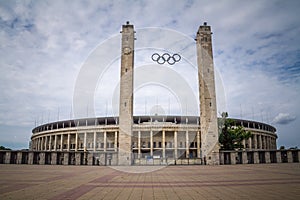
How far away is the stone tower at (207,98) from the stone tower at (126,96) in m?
Result: 10.8

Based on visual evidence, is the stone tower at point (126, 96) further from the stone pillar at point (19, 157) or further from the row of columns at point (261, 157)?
the row of columns at point (261, 157)

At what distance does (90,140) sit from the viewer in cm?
6906

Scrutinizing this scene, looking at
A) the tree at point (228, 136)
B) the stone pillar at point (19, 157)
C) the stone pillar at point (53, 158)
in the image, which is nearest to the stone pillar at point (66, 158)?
the stone pillar at point (53, 158)

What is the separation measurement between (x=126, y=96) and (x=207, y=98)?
12.2 m

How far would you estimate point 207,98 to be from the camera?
34969mm

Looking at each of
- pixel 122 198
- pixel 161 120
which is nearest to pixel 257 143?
pixel 161 120

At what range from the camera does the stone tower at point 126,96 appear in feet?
107

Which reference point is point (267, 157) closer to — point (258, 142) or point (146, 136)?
point (146, 136)

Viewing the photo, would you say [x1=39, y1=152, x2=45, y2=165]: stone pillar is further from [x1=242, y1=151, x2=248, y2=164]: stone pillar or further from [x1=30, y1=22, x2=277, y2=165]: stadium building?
[x1=242, y1=151, x2=248, y2=164]: stone pillar

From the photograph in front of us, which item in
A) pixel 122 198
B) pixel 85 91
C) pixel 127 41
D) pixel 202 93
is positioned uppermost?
pixel 127 41

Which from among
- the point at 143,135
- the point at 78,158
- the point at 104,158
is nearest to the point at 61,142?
the point at 143,135

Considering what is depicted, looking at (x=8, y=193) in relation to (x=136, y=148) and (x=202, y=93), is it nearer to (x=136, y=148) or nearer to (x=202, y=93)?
(x=202, y=93)

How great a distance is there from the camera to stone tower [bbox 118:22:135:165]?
107ft

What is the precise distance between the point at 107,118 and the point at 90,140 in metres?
8.30
